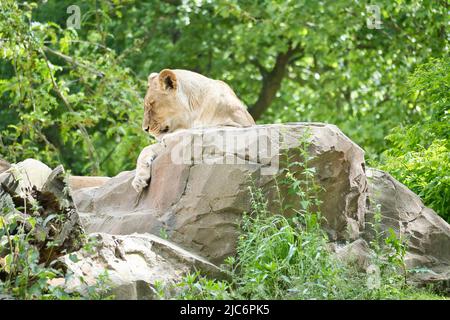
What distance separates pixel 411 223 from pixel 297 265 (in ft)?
6.54

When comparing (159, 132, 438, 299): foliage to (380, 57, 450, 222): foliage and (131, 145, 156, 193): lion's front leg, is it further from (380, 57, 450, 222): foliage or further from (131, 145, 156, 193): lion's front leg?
(380, 57, 450, 222): foliage

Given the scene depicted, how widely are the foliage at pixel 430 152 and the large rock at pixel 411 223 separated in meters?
0.85

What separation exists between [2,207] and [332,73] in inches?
546

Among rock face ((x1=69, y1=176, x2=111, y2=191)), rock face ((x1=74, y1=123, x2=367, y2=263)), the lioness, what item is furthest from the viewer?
rock face ((x1=69, y1=176, x2=111, y2=191))

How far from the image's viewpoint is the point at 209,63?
825 inches

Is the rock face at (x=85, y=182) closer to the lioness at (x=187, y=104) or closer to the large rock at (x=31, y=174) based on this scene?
the lioness at (x=187, y=104)

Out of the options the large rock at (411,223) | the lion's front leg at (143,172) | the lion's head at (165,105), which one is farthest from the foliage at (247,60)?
the large rock at (411,223)

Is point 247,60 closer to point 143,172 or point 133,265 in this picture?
point 143,172

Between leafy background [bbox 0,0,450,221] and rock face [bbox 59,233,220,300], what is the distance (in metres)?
4.86

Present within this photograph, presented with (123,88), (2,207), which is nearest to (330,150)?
(2,207)

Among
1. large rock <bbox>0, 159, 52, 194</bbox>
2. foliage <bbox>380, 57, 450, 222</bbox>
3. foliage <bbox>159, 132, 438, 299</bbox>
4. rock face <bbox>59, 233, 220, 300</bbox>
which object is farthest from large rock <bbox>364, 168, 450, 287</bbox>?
large rock <bbox>0, 159, 52, 194</bbox>

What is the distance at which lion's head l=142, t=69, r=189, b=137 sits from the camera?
954 centimetres

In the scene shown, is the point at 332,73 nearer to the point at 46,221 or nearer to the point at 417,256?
the point at 417,256

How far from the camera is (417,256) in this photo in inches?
336
